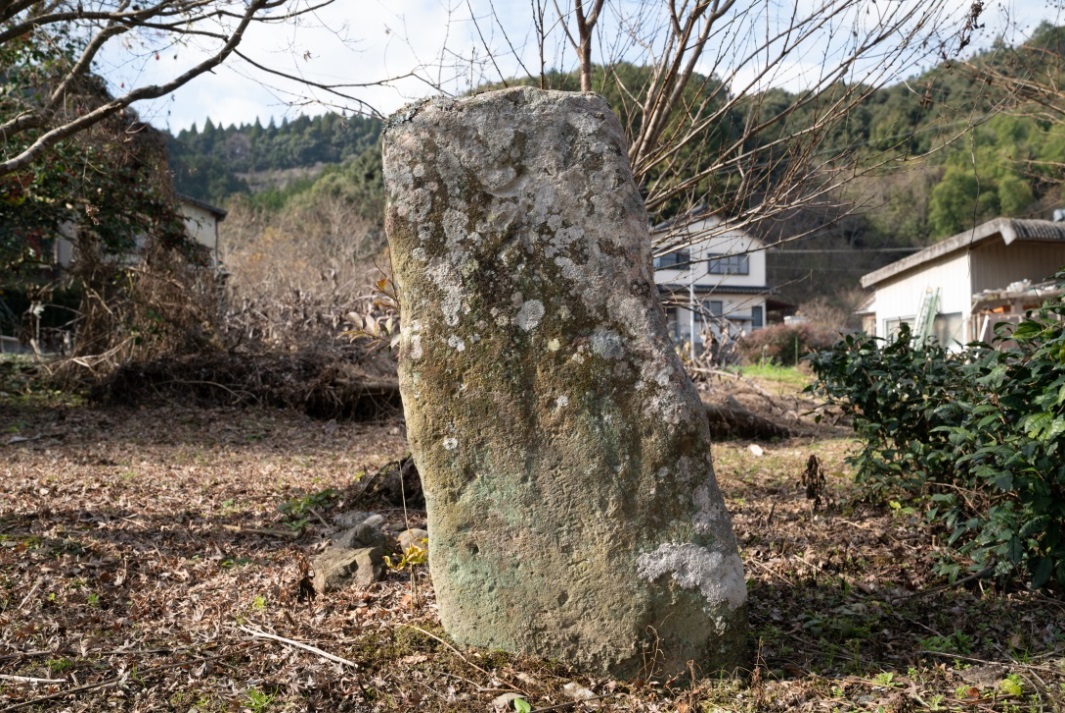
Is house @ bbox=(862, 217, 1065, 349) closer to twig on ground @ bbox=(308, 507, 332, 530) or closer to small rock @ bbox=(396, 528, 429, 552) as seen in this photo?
twig on ground @ bbox=(308, 507, 332, 530)

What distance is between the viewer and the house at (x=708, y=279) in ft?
19.9

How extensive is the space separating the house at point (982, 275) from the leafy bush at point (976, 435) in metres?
12.7

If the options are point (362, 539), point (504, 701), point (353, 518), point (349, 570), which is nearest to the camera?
point (504, 701)

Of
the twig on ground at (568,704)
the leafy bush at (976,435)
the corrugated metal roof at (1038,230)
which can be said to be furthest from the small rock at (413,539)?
the corrugated metal roof at (1038,230)

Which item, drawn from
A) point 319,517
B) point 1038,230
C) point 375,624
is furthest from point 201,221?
point 1038,230

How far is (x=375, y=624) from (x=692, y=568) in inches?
57.5

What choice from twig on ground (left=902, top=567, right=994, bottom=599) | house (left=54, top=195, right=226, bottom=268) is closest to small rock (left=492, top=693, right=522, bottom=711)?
twig on ground (left=902, top=567, right=994, bottom=599)

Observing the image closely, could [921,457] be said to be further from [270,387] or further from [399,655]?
[270,387]

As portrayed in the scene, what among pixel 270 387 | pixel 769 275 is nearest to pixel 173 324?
pixel 270 387

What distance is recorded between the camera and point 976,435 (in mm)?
4082

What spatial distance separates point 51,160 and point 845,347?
333 inches

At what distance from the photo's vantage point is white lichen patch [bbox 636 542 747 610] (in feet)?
10.0

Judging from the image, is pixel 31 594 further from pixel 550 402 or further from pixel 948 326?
pixel 948 326

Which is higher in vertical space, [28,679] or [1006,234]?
[1006,234]
